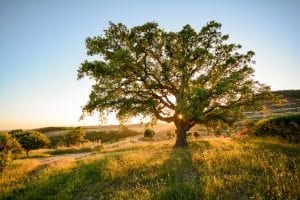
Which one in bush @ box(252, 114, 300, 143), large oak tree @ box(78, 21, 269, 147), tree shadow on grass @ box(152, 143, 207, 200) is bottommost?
tree shadow on grass @ box(152, 143, 207, 200)

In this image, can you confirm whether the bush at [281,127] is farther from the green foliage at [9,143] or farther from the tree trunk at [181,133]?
the green foliage at [9,143]

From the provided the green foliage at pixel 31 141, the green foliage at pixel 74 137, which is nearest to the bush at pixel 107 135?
the green foliage at pixel 74 137

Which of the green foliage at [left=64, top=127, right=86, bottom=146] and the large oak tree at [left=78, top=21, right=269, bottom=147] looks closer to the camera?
the large oak tree at [left=78, top=21, right=269, bottom=147]

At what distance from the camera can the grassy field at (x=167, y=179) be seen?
9.70 meters

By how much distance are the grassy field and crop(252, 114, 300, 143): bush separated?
803cm

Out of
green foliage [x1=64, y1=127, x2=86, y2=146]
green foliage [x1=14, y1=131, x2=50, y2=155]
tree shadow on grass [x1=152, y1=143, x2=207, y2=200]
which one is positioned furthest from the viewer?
green foliage [x1=64, y1=127, x2=86, y2=146]

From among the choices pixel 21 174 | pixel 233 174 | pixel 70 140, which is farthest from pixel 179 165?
pixel 70 140

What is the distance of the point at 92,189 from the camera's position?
41.4ft

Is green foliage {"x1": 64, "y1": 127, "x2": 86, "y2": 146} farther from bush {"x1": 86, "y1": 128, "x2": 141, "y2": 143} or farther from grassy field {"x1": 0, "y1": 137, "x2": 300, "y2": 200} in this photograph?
grassy field {"x1": 0, "y1": 137, "x2": 300, "y2": 200}

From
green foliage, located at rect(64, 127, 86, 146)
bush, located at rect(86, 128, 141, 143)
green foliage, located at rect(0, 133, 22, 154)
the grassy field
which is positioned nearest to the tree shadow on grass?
the grassy field

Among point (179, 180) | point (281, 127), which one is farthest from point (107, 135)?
point (179, 180)

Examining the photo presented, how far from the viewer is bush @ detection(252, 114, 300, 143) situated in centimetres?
2530

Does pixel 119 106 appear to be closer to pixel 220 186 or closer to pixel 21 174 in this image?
pixel 21 174

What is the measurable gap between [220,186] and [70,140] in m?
38.4
